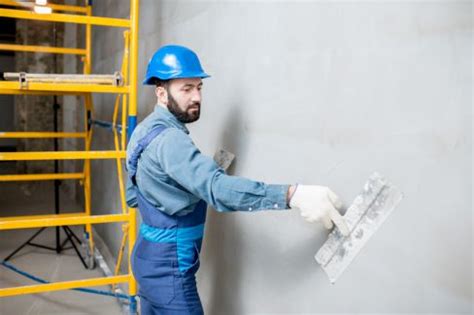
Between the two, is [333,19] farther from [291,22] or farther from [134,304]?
[134,304]

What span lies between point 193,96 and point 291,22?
0.48 meters

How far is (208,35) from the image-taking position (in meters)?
2.25

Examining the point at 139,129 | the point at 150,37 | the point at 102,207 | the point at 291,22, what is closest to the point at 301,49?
the point at 291,22

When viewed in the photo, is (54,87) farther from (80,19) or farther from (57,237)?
(57,237)

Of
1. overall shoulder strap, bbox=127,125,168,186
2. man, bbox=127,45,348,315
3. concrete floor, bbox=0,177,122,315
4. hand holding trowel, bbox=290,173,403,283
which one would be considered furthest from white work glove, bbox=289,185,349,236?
concrete floor, bbox=0,177,122,315

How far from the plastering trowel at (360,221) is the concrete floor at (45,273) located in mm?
2412

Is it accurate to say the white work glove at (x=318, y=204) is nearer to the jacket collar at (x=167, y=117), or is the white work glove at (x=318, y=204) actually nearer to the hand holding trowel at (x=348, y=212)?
the hand holding trowel at (x=348, y=212)

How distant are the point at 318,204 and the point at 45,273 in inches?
136

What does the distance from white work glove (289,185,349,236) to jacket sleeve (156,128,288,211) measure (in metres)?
0.05

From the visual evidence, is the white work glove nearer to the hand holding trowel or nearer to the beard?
the hand holding trowel

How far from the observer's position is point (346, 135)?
1412mm

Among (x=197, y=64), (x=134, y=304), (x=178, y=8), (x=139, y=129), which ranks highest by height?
(x=178, y=8)

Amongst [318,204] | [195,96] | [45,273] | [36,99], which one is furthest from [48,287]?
[36,99]

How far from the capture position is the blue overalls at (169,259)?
1.87m
